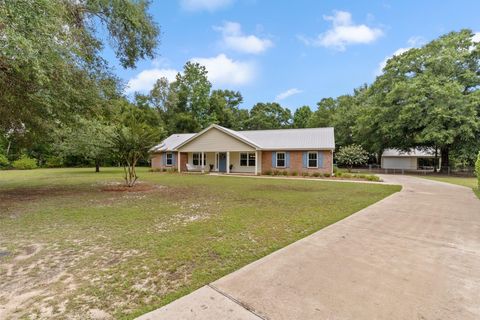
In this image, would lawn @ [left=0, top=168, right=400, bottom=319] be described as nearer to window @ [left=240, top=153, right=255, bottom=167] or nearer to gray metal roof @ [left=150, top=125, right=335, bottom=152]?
gray metal roof @ [left=150, top=125, right=335, bottom=152]

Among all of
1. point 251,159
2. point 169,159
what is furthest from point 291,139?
point 169,159

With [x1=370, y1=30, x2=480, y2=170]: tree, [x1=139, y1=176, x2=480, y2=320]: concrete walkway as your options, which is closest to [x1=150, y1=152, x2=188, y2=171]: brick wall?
[x1=370, y1=30, x2=480, y2=170]: tree

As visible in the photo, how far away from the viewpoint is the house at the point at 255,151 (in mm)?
20578

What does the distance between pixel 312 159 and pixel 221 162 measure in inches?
341

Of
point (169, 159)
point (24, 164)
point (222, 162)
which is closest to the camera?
point (222, 162)

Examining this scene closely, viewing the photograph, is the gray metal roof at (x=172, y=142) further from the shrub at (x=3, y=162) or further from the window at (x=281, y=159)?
the shrub at (x=3, y=162)

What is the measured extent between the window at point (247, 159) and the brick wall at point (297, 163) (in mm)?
1074

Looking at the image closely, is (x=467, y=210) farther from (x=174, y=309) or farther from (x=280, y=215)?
(x=174, y=309)

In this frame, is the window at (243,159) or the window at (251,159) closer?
the window at (251,159)

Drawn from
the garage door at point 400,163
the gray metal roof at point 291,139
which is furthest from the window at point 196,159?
the garage door at point 400,163

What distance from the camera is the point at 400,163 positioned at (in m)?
36.7

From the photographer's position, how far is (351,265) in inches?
140

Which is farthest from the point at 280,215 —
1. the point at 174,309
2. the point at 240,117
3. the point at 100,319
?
the point at 240,117

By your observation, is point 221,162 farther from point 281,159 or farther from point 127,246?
point 127,246
